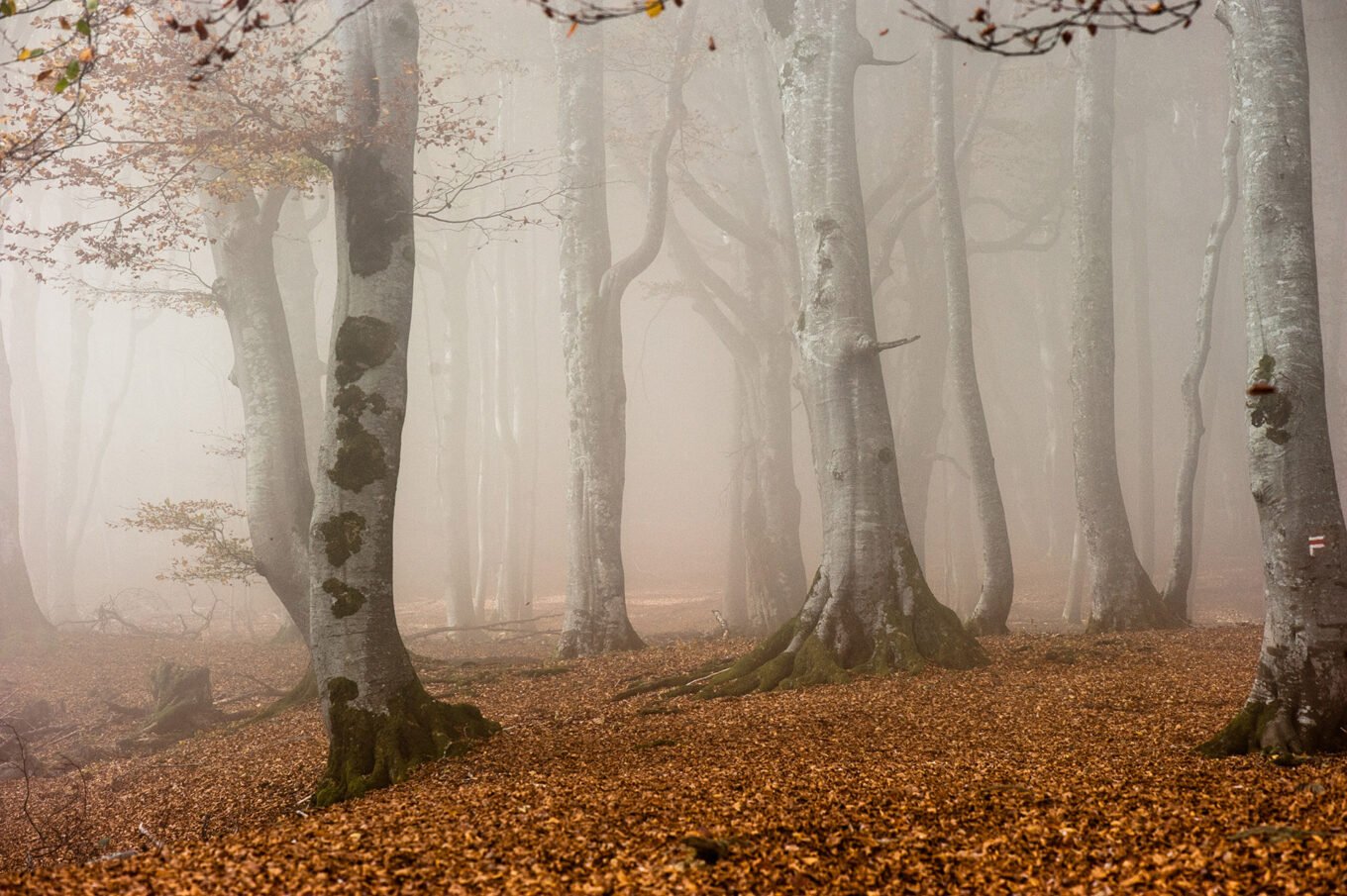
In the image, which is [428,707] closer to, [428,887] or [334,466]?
[334,466]

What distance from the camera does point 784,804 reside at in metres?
4.53

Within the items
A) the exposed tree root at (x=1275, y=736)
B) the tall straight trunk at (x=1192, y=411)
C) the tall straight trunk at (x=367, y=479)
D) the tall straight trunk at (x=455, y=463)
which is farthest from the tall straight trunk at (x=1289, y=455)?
the tall straight trunk at (x=455, y=463)

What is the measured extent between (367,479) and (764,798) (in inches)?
142

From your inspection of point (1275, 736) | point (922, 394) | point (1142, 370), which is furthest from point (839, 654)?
point (1142, 370)

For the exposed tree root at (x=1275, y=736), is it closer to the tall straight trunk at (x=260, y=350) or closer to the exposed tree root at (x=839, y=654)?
the exposed tree root at (x=839, y=654)

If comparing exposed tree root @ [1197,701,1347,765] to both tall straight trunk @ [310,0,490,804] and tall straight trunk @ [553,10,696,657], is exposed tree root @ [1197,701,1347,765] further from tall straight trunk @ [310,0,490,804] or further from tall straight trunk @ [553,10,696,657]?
tall straight trunk @ [553,10,696,657]

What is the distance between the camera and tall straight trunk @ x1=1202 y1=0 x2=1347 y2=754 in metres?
5.45

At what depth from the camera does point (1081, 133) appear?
14047 millimetres

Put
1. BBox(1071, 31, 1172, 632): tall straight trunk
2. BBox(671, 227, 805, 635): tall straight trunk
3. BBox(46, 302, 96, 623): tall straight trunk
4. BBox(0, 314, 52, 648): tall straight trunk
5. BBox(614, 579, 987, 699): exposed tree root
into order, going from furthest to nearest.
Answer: BBox(46, 302, 96, 623): tall straight trunk
BBox(671, 227, 805, 635): tall straight trunk
BBox(0, 314, 52, 648): tall straight trunk
BBox(1071, 31, 1172, 632): tall straight trunk
BBox(614, 579, 987, 699): exposed tree root

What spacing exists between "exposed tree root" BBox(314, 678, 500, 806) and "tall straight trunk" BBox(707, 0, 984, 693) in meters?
2.91

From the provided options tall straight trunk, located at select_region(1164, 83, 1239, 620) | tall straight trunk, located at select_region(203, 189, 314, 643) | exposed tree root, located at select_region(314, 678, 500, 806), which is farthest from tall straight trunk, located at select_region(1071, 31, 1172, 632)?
tall straight trunk, located at select_region(203, 189, 314, 643)

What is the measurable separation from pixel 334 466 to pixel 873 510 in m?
5.18

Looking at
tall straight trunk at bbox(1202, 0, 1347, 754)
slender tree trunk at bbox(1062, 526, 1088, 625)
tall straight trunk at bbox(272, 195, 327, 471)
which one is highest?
tall straight trunk at bbox(272, 195, 327, 471)

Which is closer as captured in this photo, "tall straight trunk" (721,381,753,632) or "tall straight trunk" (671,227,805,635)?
"tall straight trunk" (671,227,805,635)
